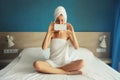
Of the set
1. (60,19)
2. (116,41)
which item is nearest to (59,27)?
(60,19)

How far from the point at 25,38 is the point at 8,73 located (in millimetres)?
1103

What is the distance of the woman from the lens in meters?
2.05

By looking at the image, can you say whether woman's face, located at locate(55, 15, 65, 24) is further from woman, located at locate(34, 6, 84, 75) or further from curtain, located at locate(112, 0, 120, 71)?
curtain, located at locate(112, 0, 120, 71)

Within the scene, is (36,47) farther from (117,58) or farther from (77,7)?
(117,58)

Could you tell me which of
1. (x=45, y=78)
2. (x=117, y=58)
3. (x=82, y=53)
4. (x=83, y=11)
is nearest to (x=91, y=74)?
(x=45, y=78)

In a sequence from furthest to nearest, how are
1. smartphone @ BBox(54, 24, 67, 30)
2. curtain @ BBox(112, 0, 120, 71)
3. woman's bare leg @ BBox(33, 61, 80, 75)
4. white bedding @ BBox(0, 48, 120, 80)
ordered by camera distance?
curtain @ BBox(112, 0, 120, 71) < smartphone @ BBox(54, 24, 67, 30) < woman's bare leg @ BBox(33, 61, 80, 75) < white bedding @ BBox(0, 48, 120, 80)

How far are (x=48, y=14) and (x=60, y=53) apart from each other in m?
1.01

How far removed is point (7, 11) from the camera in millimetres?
3027

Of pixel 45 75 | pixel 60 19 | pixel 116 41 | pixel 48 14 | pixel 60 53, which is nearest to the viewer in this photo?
pixel 45 75

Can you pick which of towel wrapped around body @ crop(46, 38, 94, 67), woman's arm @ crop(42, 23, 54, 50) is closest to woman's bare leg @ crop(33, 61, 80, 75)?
towel wrapped around body @ crop(46, 38, 94, 67)

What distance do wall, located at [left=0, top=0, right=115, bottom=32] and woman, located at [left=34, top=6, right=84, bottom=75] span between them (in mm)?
734

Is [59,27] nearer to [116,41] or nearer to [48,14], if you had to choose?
[48,14]

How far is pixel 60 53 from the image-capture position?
228 centimetres

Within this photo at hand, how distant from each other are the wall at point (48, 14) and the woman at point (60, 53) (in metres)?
0.73
